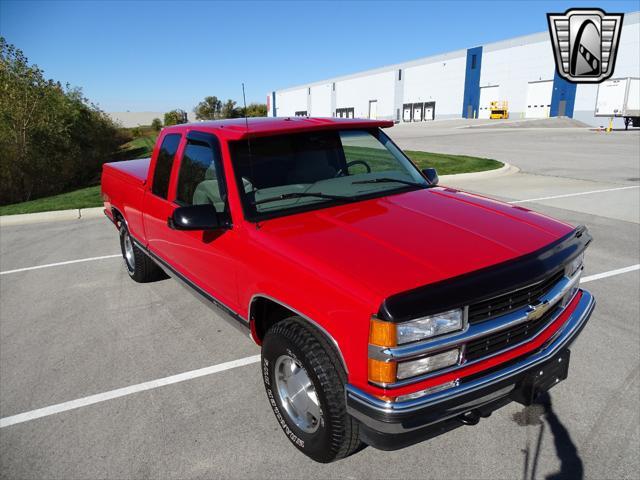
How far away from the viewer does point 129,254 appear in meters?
5.59

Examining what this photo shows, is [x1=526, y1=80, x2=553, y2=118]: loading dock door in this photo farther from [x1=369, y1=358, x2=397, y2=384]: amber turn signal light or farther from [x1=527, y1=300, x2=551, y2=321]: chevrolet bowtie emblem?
[x1=369, y1=358, x2=397, y2=384]: amber turn signal light

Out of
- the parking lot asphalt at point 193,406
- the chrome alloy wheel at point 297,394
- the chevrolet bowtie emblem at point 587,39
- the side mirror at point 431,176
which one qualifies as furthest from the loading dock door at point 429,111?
the chrome alloy wheel at point 297,394

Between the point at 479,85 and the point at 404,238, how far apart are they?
6438 centimetres

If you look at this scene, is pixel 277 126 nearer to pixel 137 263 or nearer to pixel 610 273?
pixel 137 263

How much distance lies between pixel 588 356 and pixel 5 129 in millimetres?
16167

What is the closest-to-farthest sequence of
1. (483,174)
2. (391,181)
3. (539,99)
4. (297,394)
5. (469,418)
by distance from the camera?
(469,418), (297,394), (391,181), (483,174), (539,99)

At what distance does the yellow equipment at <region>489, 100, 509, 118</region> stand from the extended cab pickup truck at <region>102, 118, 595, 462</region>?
58586 mm

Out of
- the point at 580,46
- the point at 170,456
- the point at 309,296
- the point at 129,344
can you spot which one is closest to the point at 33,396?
the point at 129,344

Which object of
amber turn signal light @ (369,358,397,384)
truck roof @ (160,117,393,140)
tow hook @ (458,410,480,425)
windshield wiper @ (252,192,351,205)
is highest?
truck roof @ (160,117,393,140)

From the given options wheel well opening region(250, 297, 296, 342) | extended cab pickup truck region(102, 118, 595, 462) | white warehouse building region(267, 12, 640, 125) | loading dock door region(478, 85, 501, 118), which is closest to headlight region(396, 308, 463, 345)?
extended cab pickup truck region(102, 118, 595, 462)

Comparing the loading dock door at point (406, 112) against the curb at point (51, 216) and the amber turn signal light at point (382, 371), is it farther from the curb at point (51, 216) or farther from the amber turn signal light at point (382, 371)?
the amber turn signal light at point (382, 371)

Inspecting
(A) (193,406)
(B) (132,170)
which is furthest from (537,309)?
(B) (132,170)

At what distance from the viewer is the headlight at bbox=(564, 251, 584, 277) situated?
→ 8.66 ft

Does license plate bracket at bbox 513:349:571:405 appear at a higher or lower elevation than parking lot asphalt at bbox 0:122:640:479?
higher
